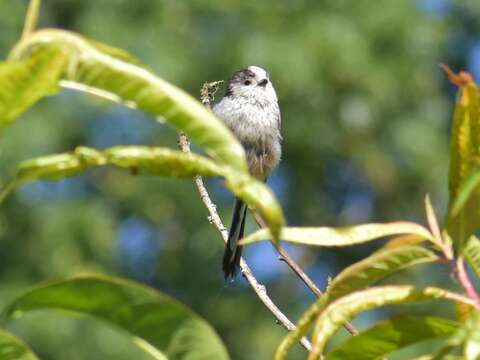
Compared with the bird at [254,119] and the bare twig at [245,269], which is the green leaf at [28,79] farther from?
the bird at [254,119]

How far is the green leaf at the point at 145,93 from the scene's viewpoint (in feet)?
4.39

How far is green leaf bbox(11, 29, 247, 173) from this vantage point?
52.7 inches

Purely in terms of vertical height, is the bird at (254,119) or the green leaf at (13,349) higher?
the green leaf at (13,349)

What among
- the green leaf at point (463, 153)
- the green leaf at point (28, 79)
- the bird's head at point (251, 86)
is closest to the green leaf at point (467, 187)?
the green leaf at point (463, 153)

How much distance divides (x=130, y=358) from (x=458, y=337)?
9.69 m

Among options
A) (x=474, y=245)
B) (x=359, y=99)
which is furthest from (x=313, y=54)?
(x=474, y=245)

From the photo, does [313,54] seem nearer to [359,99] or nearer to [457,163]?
[359,99]

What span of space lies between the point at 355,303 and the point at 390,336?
9 cm

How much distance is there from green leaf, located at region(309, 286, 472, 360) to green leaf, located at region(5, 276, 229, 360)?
0.20m

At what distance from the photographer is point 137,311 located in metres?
1.43

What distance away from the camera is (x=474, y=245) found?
1.72 metres

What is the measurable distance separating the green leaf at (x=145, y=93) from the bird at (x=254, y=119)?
3894 millimetres

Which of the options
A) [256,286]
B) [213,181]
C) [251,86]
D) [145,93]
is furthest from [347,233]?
[213,181]

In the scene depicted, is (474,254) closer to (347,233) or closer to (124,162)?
(347,233)
